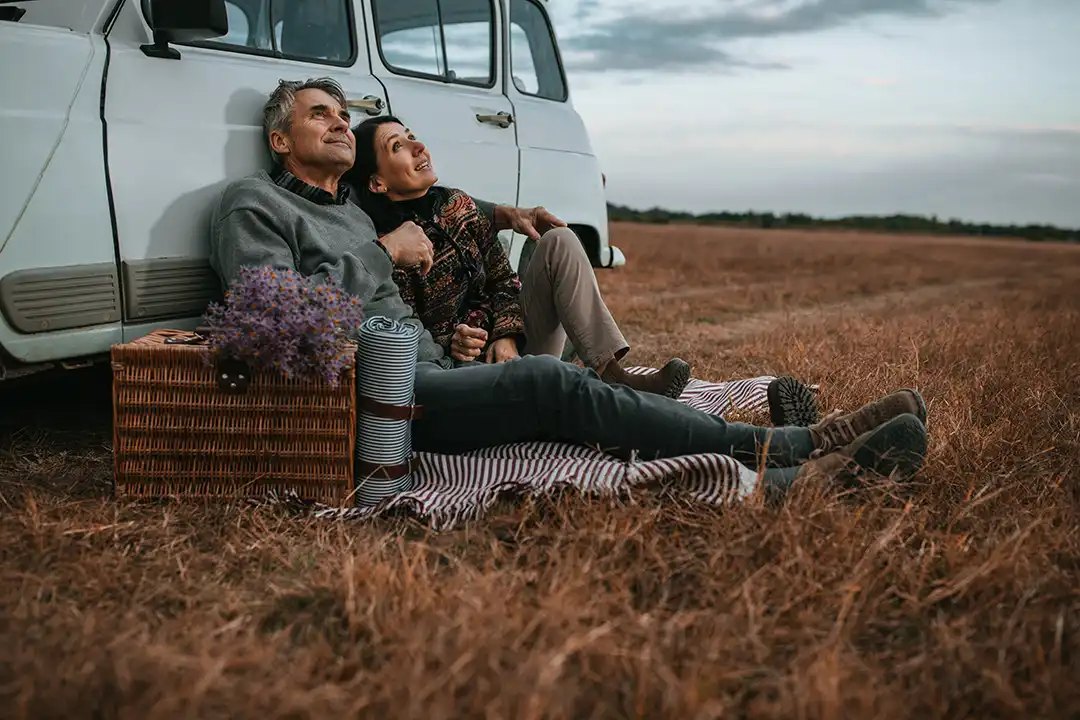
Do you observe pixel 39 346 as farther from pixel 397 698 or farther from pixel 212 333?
pixel 397 698

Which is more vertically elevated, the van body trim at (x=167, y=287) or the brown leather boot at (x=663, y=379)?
the van body trim at (x=167, y=287)

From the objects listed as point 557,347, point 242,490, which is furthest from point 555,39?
point 242,490

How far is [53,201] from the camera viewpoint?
2.94 metres

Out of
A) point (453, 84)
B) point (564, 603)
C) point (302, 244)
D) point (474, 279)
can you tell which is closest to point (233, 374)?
point (302, 244)

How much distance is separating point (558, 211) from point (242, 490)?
2735 millimetres

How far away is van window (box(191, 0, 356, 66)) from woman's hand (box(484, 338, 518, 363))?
1323 millimetres

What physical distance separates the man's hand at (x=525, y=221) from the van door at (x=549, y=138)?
84 centimetres

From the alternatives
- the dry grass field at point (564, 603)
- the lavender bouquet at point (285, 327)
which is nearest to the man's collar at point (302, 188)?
the lavender bouquet at point (285, 327)

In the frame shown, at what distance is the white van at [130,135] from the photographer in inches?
114

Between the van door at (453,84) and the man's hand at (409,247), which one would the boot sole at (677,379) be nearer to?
the man's hand at (409,247)

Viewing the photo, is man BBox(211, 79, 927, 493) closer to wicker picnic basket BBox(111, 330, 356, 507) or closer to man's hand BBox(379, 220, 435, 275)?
man's hand BBox(379, 220, 435, 275)

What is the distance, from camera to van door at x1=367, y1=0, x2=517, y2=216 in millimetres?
4234

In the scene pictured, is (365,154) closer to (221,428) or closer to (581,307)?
(581,307)

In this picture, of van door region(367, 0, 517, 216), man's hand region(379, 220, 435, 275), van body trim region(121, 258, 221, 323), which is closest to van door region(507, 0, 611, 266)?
van door region(367, 0, 517, 216)
